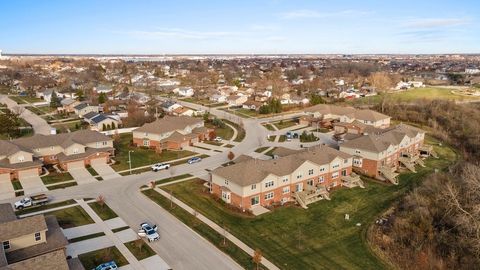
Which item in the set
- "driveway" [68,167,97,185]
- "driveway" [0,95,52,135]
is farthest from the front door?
"driveway" [0,95,52,135]

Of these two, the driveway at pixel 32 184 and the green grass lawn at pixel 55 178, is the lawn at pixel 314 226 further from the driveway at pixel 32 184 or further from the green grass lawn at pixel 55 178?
the driveway at pixel 32 184

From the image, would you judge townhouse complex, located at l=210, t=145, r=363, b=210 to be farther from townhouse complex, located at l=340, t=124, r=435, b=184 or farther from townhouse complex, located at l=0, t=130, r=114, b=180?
townhouse complex, located at l=0, t=130, r=114, b=180

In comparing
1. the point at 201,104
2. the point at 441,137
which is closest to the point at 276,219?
the point at 441,137

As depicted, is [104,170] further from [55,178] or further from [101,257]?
[101,257]

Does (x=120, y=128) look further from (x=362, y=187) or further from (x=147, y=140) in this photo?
(x=362, y=187)

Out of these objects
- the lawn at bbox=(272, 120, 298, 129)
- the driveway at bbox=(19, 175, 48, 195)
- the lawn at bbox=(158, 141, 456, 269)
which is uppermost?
the driveway at bbox=(19, 175, 48, 195)
